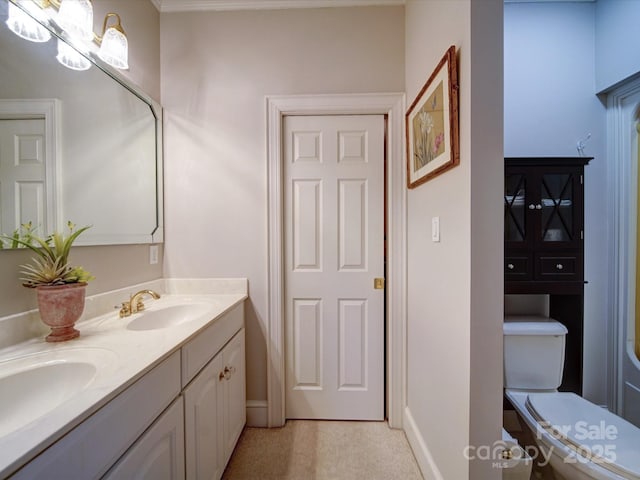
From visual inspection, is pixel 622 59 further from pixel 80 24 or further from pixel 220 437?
pixel 220 437

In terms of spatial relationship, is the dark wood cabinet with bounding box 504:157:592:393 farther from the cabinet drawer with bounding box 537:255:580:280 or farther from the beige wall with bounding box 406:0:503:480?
the beige wall with bounding box 406:0:503:480

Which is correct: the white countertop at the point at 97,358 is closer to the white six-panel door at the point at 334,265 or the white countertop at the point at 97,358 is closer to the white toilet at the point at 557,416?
the white six-panel door at the point at 334,265

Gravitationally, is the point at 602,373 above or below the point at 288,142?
below

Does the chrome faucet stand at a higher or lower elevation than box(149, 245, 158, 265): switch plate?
lower

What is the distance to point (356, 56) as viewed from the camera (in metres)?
1.69

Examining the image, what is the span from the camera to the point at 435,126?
45.0 inches

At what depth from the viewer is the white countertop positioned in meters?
0.47

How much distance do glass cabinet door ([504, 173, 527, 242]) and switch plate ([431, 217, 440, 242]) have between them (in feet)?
2.17

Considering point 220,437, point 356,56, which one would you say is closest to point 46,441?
point 220,437

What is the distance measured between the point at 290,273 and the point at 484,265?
3.84 ft

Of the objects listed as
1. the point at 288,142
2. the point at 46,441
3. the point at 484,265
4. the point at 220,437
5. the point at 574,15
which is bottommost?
the point at 220,437

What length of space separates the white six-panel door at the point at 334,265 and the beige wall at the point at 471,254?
59 centimetres

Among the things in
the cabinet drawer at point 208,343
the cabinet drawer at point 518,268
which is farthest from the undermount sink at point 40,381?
the cabinet drawer at point 518,268

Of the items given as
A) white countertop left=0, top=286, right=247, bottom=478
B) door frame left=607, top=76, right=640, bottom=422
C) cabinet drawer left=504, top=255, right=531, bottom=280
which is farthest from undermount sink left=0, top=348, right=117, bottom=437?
door frame left=607, top=76, right=640, bottom=422
